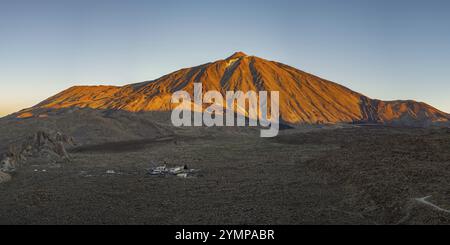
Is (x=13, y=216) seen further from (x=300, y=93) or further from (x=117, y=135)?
(x=300, y=93)

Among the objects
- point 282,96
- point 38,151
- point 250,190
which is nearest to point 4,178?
point 38,151

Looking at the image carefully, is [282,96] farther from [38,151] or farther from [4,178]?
[4,178]

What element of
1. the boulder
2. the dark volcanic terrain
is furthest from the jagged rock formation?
the boulder

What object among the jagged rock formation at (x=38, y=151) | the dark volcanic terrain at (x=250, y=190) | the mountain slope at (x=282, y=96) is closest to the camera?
the dark volcanic terrain at (x=250, y=190)

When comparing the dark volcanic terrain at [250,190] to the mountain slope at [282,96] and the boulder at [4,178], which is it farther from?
the mountain slope at [282,96]

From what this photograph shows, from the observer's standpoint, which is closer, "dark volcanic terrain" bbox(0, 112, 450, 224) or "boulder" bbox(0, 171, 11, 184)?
"dark volcanic terrain" bbox(0, 112, 450, 224)

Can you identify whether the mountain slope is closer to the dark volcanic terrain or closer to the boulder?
the dark volcanic terrain

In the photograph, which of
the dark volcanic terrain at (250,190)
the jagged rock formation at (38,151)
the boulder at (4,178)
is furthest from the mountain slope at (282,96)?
the boulder at (4,178)
